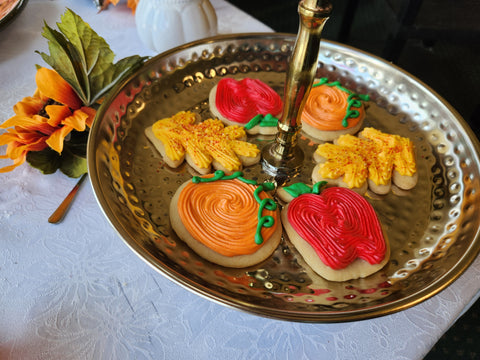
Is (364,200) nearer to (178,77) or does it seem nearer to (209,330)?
(209,330)

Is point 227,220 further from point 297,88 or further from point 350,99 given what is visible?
point 350,99

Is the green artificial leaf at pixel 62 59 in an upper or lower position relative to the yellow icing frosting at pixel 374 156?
upper

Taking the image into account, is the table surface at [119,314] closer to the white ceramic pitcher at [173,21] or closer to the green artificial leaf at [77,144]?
the green artificial leaf at [77,144]

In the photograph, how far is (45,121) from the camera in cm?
64

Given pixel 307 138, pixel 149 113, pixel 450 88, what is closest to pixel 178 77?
pixel 149 113

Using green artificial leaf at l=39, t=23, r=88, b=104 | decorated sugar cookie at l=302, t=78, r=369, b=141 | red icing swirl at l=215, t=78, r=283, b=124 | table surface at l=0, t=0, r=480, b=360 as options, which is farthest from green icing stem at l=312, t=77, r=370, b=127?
green artificial leaf at l=39, t=23, r=88, b=104

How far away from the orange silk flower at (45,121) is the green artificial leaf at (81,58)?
0.02 meters

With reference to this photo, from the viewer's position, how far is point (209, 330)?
57 centimetres

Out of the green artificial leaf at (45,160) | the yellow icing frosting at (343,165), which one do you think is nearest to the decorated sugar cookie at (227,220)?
the yellow icing frosting at (343,165)

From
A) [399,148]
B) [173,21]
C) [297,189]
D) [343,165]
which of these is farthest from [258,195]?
[173,21]

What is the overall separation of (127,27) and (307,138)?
0.62 metres

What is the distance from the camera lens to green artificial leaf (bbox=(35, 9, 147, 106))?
0.67 m

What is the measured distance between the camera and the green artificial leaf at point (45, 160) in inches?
26.9

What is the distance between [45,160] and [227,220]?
35cm
